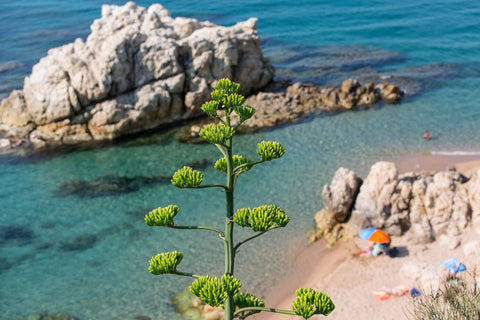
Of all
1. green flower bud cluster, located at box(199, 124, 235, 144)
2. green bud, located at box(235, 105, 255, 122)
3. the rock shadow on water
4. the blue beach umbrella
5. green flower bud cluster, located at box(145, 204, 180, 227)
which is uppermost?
green bud, located at box(235, 105, 255, 122)

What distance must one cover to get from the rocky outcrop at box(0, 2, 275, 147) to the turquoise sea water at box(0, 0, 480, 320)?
216cm

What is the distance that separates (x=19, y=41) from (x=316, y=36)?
30.2 metres

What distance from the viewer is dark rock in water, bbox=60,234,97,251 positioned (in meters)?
21.0

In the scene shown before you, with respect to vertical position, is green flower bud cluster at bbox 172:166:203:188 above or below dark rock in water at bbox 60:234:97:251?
above

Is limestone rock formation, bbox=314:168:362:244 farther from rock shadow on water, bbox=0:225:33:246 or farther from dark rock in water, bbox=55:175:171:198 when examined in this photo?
rock shadow on water, bbox=0:225:33:246

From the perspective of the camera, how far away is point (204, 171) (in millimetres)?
26203

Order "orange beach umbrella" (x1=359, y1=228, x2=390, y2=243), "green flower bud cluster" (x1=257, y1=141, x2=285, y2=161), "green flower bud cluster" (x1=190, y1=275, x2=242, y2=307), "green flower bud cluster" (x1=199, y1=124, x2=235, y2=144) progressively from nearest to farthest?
"green flower bud cluster" (x1=190, y1=275, x2=242, y2=307), "green flower bud cluster" (x1=199, y1=124, x2=235, y2=144), "green flower bud cluster" (x1=257, y1=141, x2=285, y2=161), "orange beach umbrella" (x1=359, y1=228, x2=390, y2=243)

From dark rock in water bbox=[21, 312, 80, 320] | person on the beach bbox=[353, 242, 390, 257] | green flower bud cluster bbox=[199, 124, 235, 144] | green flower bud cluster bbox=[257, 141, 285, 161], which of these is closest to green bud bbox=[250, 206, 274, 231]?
green flower bud cluster bbox=[257, 141, 285, 161]

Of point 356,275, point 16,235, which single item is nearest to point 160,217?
point 356,275

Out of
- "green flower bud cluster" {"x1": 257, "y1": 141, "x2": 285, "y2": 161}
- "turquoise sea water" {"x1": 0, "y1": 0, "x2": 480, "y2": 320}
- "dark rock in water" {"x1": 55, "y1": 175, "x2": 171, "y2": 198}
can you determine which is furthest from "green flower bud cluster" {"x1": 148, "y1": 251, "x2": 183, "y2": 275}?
"dark rock in water" {"x1": 55, "y1": 175, "x2": 171, "y2": 198}

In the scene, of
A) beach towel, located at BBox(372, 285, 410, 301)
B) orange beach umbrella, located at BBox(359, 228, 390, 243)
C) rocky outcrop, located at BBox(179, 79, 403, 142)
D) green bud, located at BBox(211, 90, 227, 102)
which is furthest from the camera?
rocky outcrop, located at BBox(179, 79, 403, 142)

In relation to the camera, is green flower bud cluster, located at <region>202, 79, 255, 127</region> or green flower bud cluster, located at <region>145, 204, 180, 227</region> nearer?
green flower bud cluster, located at <region>202, 79, 255, 127</region>

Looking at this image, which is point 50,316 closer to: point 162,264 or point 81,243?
point 81,243

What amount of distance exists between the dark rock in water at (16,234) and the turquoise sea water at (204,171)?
57mm
